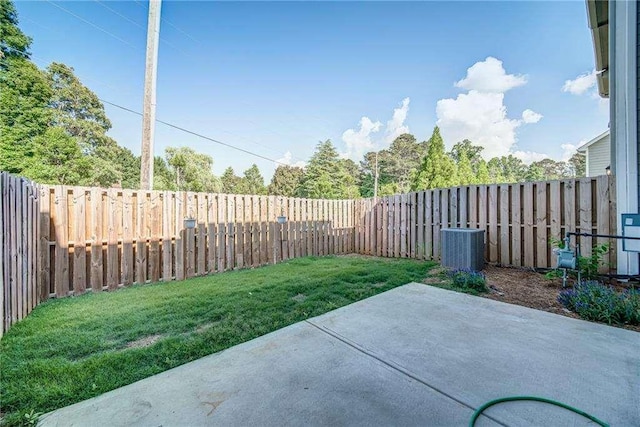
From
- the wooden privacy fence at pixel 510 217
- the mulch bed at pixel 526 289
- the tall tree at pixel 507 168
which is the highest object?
the tall tree at pixel 507 168

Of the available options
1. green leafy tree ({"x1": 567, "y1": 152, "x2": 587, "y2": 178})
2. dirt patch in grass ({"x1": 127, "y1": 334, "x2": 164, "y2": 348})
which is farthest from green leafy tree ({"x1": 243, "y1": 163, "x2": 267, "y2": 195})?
green leafy tree ({"x1": 567, "y1": 152, "x2": 587, "y2": 178})

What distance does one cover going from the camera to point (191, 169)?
26.7 m

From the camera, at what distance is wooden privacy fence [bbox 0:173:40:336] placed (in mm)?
2379

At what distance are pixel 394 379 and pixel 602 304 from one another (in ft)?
8.81

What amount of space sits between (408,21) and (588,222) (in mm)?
7101

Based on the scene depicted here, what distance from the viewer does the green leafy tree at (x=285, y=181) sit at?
3422 centimetres

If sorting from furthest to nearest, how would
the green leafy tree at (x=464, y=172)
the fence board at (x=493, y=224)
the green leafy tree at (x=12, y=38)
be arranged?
the green leafy tree at (x=464, y=172) → the green leafy tree at (x=12, y=38) → the fence board at (x=493, y=224)

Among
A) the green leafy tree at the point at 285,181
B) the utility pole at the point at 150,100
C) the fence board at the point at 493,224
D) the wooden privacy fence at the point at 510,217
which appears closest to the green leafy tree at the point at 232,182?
the green leafy tree at the point at 285,181

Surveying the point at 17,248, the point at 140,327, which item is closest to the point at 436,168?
the point at 140,327

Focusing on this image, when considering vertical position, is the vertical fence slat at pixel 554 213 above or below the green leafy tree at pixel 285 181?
below

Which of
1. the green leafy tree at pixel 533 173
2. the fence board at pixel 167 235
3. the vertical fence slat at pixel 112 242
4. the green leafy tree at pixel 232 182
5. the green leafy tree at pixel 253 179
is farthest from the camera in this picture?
the green leafy tree at pixel 253 179

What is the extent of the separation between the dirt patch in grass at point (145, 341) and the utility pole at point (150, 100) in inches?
153

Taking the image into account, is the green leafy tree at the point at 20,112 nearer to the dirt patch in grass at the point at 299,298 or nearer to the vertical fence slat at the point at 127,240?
the vertical fence slat at the point at 127,240

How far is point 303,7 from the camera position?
7859 mm
